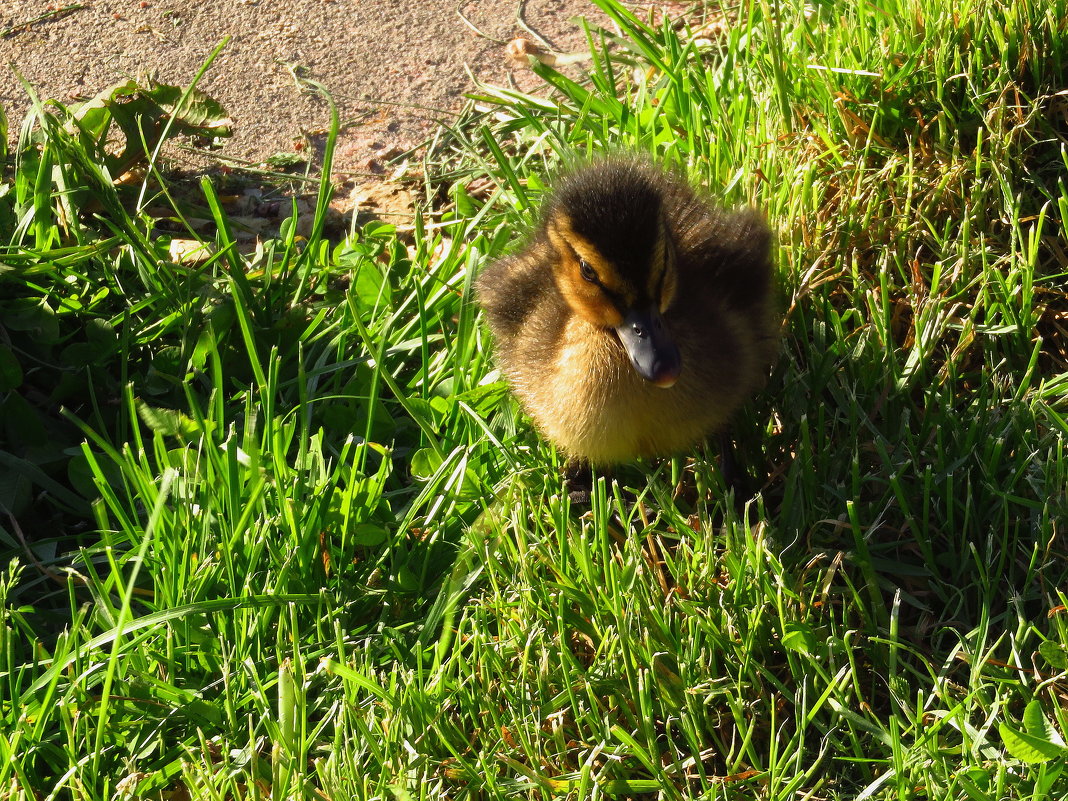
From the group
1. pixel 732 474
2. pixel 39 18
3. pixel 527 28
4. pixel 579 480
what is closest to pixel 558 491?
pixel 579 480

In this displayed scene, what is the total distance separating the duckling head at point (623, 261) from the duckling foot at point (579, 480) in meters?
0.45

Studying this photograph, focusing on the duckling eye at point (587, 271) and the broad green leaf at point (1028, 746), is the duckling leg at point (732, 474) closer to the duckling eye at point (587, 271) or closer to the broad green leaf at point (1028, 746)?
the duckling eye at point (587, 271)

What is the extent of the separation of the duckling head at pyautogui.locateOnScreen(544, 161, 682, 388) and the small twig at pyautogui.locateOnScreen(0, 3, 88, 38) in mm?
2872

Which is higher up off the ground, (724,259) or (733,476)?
(724,259)

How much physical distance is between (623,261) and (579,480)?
817 millimetres

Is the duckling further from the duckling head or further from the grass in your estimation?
the grass

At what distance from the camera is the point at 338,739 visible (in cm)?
243

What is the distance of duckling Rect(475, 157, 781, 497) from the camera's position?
9.04 feet

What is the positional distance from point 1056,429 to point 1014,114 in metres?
1.17

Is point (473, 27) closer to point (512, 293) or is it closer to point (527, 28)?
point (527, 28)

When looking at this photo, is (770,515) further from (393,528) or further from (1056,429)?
(393,528)

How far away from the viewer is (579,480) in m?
3.31

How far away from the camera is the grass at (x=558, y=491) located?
245 centimetres

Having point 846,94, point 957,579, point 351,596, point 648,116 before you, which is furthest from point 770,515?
point 648,116
